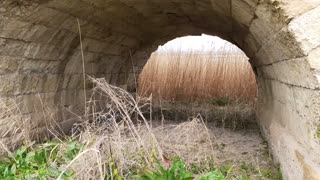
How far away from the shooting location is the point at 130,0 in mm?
3611

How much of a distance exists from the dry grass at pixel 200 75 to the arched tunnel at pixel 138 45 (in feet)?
6.99

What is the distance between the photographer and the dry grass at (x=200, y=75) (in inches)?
301

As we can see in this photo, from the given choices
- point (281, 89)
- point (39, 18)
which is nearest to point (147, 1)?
point (39, 18)

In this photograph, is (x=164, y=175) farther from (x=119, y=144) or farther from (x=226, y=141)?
(x=226, y=141)

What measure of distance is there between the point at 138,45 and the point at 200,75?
242 centimetres

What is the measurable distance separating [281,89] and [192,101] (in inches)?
186

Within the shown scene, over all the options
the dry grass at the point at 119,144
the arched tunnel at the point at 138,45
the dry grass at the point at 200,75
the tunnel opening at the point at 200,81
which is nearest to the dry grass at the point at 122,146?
the dry grass at the point at 119,144

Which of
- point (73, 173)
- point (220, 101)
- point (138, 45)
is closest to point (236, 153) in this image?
point (73, 173)

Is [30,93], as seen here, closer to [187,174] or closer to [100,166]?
[100,166]

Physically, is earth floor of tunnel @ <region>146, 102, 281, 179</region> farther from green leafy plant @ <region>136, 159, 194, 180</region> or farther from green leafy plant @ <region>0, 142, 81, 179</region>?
green leafy plant @ <region>0, 142, 81, 179</region>

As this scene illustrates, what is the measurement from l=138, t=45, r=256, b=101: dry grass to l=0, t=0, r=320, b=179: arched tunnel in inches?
83.8

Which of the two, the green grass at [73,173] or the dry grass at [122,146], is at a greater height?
the dry grass at [122,146]

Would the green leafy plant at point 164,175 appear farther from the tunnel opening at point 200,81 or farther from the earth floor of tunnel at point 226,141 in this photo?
the tunnel opening at point 200,81

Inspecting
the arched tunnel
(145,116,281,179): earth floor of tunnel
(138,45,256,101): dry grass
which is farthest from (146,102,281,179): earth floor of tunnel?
(138,45,256,101): dry grass
